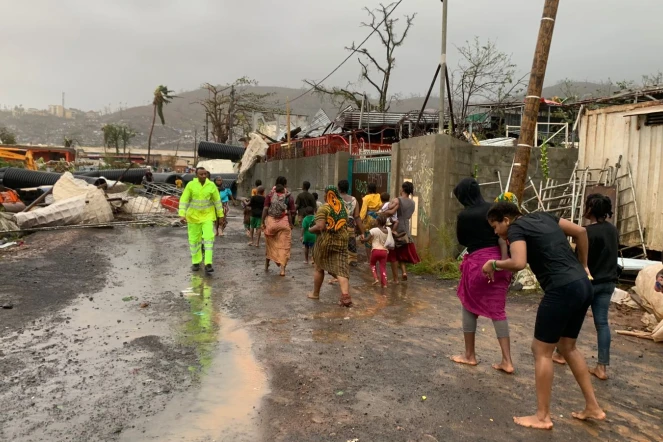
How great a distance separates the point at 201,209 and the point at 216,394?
4995 mm

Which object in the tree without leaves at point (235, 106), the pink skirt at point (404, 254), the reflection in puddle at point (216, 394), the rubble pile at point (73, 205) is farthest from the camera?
the tree without leaves at point (235, 106)

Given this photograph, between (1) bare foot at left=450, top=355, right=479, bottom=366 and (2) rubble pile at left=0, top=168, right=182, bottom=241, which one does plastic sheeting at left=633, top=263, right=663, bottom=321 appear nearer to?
(1) bare foot at left=450, top=355, right=479, bottom=366

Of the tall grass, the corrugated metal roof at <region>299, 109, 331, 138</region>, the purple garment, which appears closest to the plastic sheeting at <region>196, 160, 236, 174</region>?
the corrugated metal roof at <region>299, 109, 331, 138</region>

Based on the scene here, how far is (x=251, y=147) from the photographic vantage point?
80.8ft

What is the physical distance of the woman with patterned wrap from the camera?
6.42 metres

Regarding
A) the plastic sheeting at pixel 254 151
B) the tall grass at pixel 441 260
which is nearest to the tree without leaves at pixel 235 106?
the plastic sheeting at pixel 254 151

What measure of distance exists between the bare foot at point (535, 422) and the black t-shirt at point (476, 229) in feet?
4.88

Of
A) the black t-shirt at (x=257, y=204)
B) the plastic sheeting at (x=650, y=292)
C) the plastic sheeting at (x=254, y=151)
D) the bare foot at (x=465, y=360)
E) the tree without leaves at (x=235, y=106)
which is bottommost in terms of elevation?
the bare foot at (x=465, y=360)

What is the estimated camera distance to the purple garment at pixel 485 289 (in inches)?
170

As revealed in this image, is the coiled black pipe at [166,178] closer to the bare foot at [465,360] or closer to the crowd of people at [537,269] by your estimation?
the crowd of people at [537,269]

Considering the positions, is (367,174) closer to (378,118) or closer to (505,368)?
(378,118)

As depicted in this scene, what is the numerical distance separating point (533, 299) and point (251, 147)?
62.5ft

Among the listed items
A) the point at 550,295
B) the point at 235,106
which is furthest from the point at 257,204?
the point at 235,106

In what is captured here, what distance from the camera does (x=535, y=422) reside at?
134 inches
